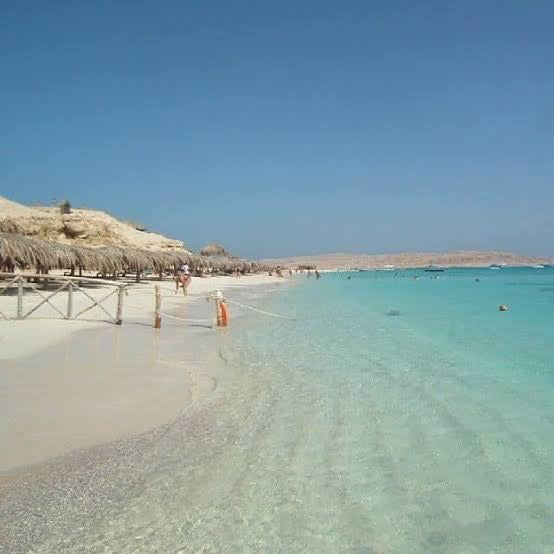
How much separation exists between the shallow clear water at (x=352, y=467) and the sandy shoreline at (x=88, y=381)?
534 millimetres

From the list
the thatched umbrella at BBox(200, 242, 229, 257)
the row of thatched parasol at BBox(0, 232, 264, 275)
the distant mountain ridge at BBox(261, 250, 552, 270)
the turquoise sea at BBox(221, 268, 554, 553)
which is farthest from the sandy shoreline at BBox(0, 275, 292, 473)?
the distant mountain ridge at BBox(261, 250, 552, 270)

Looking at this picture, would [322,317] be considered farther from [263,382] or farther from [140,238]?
[140,238]

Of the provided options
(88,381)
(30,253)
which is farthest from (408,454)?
(30,253)

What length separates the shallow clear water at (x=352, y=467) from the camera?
3000 millimetres

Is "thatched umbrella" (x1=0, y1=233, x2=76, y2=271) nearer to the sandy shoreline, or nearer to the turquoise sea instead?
the sandy shoreline

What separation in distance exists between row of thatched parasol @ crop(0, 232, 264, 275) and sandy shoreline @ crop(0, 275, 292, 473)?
5328mm

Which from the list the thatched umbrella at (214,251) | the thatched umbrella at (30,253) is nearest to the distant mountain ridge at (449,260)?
the thatched umbrella at (214,251)

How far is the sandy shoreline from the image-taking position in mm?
4531

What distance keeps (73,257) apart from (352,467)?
1841 centimetres

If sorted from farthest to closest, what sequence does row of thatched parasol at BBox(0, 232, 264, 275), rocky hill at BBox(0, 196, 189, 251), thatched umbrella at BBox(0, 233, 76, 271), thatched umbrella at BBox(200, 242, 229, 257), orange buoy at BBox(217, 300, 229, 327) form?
thatched umbrella at BBox(200, 242, 229, 257)
rocky hill at BBox(0, 196, 189, 251)
row of thatched parasol at BBox(0, 232, 264, 275)
thatched umbrella at BBox(0, 233, 76, 271)
orange buoy at BBox(217, 300, 229, 327)

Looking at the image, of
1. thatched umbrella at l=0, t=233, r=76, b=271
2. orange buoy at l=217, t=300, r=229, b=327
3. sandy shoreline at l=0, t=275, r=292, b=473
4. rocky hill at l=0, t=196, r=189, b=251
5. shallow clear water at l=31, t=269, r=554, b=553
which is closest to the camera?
shallow clear water at l=31, t=269, r=554, b=553

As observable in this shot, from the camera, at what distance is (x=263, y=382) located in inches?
271

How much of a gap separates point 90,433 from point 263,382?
106 inches

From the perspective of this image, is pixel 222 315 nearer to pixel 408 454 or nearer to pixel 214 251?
pixel 408 454
